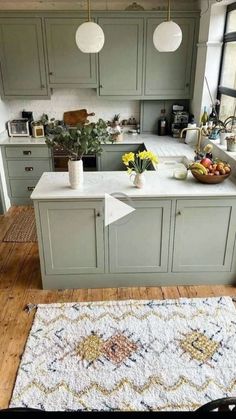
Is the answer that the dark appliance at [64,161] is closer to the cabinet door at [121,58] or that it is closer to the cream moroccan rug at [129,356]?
the cabinet door at [121,58]

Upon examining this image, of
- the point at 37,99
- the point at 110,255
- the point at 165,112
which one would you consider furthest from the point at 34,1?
the point at 110,255

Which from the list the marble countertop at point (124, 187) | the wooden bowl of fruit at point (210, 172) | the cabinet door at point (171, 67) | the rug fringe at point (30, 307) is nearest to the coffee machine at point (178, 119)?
the cabinet door at point (171, 67)

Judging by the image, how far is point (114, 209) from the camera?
2.53 meters

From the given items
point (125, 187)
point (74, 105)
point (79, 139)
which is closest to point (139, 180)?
point (125, 187)

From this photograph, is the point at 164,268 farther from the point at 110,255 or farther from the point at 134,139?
the point at 134,139

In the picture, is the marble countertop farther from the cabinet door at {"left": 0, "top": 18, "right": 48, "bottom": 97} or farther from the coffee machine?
the cabinet door at {"left": 0, "top": 18, "right": 48, "bottom": 97}

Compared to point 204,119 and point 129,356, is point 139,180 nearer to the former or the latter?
point 129,356

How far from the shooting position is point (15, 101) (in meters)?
4.42

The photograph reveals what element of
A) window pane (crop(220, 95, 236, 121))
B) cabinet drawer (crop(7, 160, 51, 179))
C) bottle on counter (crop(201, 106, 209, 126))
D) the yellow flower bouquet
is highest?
window pane (crop(220, 95, 236, 121))

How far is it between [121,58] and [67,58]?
64cm

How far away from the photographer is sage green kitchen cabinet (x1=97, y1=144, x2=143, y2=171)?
164 inches

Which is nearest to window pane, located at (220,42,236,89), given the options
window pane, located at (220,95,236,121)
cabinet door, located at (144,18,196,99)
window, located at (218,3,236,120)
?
window, located at (218,3,236,120)

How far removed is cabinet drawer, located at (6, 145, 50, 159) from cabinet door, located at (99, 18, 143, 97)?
1016mm

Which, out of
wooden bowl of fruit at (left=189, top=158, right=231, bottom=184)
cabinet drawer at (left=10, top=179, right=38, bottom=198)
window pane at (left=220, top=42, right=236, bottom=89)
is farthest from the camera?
cabinet drawer at (left=10, top=179, right=38, bottom=198)
